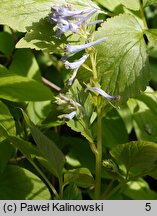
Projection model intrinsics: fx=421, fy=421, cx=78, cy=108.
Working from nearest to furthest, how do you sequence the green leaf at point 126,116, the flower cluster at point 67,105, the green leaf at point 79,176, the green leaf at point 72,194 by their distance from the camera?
the flower cluster at point 67,105 → the green leaf at point 79,176 → the green leaf at point 72,194 → the green leaf at point 126,116

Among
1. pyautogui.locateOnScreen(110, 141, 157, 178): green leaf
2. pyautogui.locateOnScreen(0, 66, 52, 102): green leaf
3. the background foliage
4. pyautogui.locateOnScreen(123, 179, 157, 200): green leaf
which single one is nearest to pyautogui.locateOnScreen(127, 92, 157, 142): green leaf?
the background foliage

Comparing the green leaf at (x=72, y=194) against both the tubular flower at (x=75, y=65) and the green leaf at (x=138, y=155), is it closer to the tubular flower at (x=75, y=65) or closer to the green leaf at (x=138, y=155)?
the green leaf at (x=138, y=155)

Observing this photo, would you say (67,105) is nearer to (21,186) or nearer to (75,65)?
(75,65)

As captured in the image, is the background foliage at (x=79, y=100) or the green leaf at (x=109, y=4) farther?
the green leaf at (x=109, y=4)

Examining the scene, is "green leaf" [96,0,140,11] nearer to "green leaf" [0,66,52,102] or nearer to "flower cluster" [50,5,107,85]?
"flower cluster" [50,5,107,85]

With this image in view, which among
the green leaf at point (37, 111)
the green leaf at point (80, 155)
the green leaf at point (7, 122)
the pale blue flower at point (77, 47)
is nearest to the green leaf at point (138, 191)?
the green leaf at point (80, 155)

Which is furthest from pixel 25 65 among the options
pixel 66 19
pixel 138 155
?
pixel 138 155
